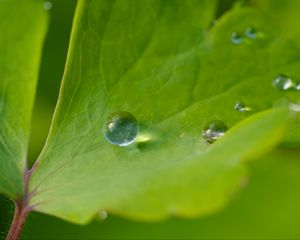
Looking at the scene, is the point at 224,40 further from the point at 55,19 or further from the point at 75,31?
the point at 55,19

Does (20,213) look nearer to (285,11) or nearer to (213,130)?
(213,130)

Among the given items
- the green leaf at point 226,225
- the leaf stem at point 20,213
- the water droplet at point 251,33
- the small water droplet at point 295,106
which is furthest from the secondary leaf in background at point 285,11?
the leaf stem at point 20,213

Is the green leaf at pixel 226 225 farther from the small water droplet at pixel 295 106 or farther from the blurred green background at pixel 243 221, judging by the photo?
the small water droplet at pixel 295 106

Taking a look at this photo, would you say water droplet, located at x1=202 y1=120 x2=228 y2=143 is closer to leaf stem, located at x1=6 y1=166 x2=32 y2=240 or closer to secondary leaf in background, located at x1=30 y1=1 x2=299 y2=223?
secondary leaf in background, located at x1=30 y1=1 x2=299 y2=223

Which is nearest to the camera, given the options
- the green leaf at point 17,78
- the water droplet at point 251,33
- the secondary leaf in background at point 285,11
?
the green leaf at point 17,78

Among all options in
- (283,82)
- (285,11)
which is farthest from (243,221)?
(285,11)

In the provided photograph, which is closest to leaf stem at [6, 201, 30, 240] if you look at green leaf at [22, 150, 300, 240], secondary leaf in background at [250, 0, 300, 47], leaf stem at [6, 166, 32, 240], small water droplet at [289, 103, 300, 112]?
leaf stem at [6, 166, 32, 240]

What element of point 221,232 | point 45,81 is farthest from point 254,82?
point 45,81
